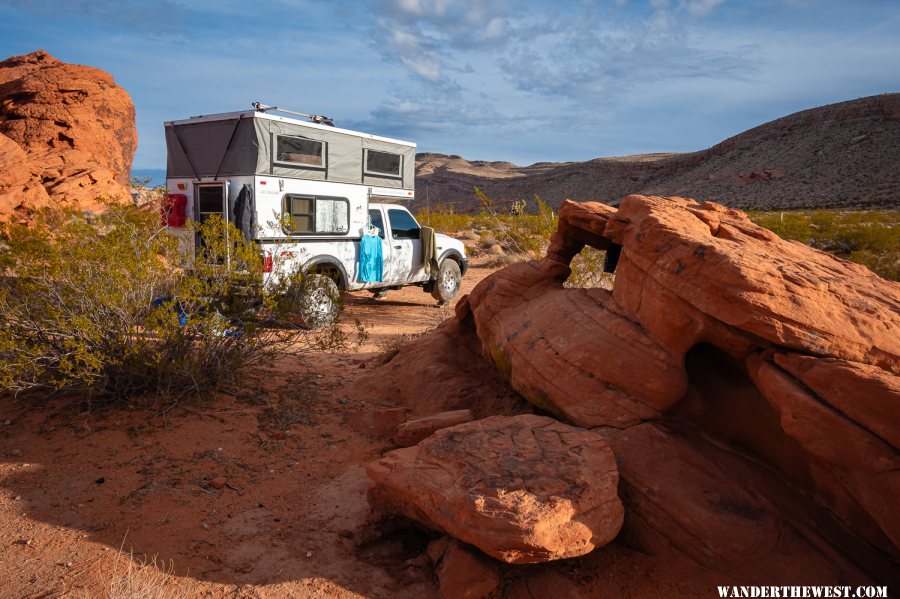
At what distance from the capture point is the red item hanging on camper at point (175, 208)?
9164 mm

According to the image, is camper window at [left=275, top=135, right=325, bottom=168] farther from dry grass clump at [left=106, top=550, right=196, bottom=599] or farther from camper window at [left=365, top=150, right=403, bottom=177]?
dry grass clump at [left=106, top=550, right=196, bottom=599]

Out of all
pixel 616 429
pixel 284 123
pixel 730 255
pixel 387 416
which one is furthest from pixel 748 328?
pixel 284 123

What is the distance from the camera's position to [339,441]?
539 cm

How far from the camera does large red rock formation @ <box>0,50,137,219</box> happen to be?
54.4 ft

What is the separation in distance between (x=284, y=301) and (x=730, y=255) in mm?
4325

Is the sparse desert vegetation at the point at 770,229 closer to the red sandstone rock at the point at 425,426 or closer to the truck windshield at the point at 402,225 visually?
the truck windshield at the point at 402,225

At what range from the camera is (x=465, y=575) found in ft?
10.6

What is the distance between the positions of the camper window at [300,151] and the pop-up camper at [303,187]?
0.02 m

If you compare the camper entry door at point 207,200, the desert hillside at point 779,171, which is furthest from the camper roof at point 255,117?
the desert hillside at point 779,171

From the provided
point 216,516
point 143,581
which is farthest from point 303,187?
point 143,581

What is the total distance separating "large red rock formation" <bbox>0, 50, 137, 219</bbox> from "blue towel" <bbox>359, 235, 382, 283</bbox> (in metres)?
10.3

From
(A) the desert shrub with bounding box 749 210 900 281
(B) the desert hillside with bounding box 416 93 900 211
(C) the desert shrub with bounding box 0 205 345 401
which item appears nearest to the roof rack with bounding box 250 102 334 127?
(C) the desert shrub with bounding box 0 205 345 401

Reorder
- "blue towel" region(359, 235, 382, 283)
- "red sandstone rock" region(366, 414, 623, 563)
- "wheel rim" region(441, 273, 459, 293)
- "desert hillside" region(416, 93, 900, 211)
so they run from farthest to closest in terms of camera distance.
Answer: "desert hillside" region(416, 93, 900, 211) < "wheel rim" region(441, 273, 459, 293) < "blue towel" region(359, 235, 382, 283) < "red sandstone rock" region(366, 414, 623, 563)

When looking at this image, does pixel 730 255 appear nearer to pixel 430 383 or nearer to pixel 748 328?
pixel 748 328
